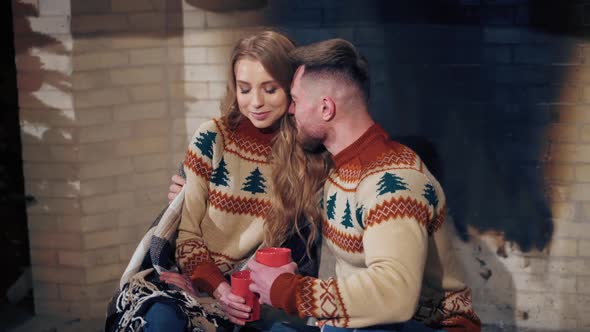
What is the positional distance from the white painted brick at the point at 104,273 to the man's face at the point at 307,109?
2.29 m

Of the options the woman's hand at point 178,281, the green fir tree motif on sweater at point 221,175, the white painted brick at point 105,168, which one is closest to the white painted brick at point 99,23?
the white painted brick at point 105,168

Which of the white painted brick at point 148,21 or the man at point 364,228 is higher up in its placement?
the white painted brick at point 148,21

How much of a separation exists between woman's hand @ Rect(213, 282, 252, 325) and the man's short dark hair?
2.78 ft

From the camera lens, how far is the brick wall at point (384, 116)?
4465 mm

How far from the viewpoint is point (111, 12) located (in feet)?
15.5

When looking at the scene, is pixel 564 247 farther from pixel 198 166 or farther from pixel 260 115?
pixel 198 166

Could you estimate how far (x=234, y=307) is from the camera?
3.09m

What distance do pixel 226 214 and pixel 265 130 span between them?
38 cm

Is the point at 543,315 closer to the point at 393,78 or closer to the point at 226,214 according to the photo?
the point at 393,78

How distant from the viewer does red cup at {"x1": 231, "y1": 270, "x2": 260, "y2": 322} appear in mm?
3031

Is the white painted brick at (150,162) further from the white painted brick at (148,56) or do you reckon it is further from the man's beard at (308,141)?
the man's beard at (308,141)

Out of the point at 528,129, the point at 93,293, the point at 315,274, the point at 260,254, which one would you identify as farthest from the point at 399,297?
the point at 93,293

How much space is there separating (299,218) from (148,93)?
6.05ft

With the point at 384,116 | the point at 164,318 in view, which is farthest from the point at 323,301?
the point at 384,116
